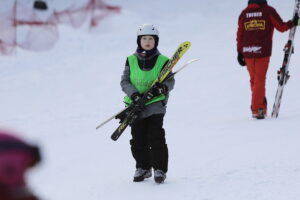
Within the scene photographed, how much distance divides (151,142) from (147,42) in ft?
2.10

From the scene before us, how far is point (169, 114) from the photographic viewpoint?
8.53m

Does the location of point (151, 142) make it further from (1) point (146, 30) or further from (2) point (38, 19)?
(2) point (38, 19)

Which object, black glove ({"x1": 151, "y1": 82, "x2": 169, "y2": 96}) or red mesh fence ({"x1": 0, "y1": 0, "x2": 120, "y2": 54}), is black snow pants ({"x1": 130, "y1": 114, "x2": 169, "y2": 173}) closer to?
black glove ({"x1": 151, "y1": 82, "x2": 169, "y2": 96})

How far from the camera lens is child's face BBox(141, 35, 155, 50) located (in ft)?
13.3

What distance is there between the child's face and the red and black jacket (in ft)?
10.3

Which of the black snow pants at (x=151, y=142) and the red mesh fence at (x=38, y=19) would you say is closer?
the black snow pants at (x=151, y=142)

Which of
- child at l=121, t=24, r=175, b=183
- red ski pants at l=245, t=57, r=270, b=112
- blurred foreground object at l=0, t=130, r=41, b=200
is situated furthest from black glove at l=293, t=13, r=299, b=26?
blurred foreground object at l=0, t=130, r=41, b=200

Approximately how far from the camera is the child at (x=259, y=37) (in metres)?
6.94

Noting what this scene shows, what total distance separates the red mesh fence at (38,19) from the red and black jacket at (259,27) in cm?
756

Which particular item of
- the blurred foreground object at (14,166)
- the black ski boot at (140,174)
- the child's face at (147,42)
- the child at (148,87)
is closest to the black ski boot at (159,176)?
the child at (148,87)

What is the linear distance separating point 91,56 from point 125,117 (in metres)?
9.19

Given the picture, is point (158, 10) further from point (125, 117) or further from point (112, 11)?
point (125, 117)

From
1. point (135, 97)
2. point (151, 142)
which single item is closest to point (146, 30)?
point (135, 97)

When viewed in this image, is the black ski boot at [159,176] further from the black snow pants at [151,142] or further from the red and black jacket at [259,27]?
the red and black jacket at [259,27]
